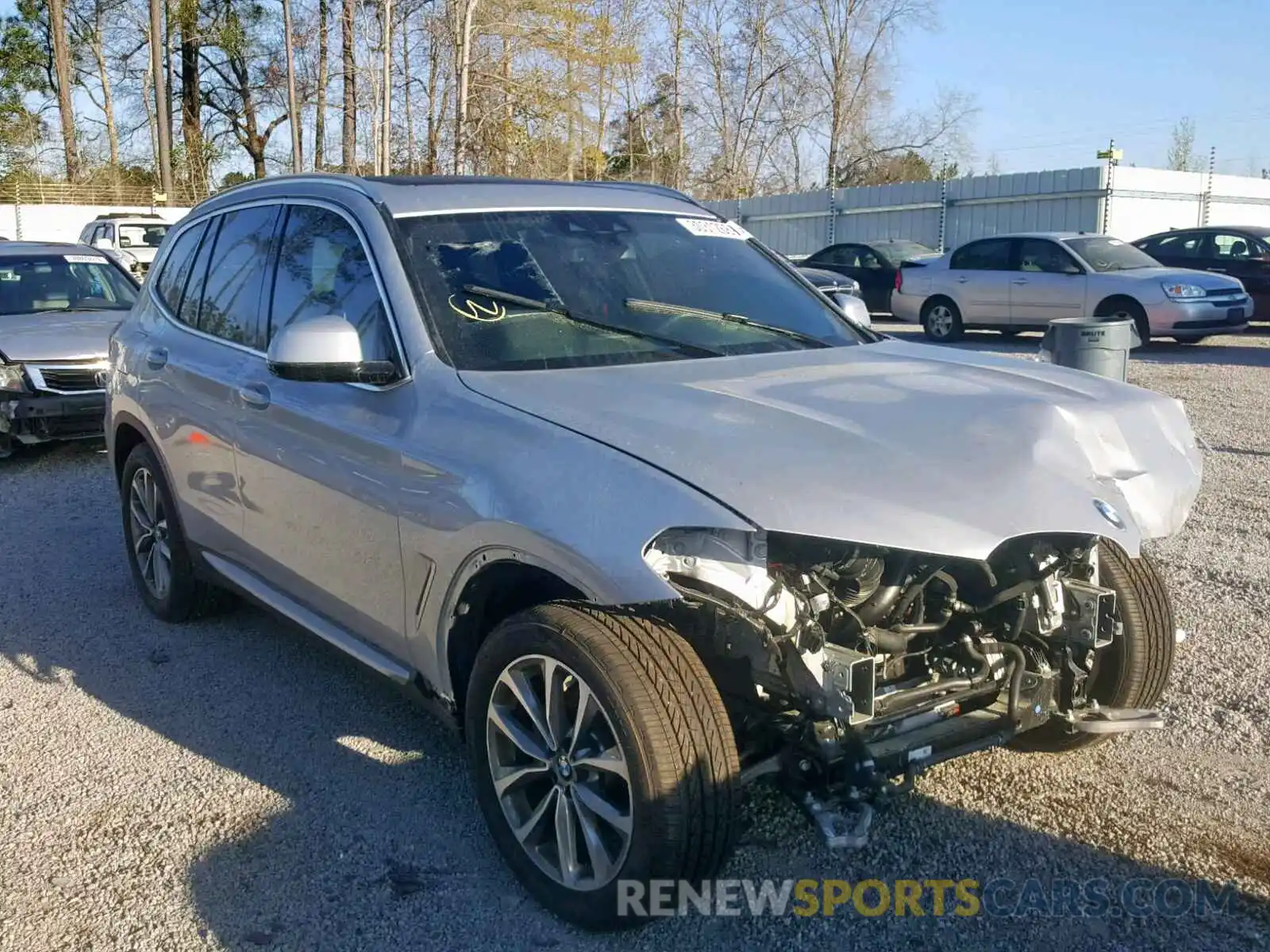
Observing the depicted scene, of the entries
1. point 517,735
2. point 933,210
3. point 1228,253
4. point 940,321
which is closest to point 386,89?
point 933,210

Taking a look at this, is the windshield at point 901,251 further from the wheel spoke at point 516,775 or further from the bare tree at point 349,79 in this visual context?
the wheel spoke at point 516,775

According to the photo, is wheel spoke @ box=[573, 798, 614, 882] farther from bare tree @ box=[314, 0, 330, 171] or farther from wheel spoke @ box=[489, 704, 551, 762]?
bare tree @ box=[314, 0, 330, 171]

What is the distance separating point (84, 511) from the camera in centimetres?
795

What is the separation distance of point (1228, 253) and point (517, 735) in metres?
17.1

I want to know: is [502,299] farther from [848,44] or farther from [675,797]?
[848,44]

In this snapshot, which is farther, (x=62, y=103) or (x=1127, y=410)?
(x=62, y=103)

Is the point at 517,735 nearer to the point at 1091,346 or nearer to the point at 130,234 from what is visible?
the point at 1091,346

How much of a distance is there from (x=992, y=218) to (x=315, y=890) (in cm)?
2616

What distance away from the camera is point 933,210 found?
28.1m

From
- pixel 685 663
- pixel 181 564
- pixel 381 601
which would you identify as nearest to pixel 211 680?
pixel 181 564

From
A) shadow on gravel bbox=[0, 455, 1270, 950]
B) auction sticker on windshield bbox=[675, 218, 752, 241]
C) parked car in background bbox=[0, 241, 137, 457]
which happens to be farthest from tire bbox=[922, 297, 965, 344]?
shadow on gravel bbox=[0, 455, 1270, 950]

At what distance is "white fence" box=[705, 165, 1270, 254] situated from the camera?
24922 mm

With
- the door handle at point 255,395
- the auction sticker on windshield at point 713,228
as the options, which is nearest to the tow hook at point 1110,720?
the auction sticker on windshield at point 713,228

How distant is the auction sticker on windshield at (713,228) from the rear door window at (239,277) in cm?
160
